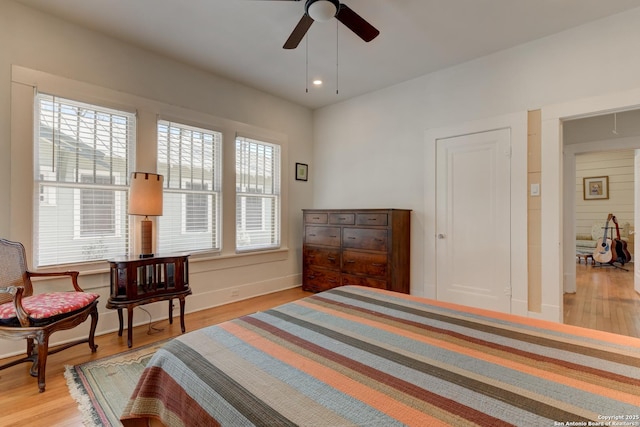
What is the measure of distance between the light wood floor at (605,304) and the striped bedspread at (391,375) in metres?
2.49

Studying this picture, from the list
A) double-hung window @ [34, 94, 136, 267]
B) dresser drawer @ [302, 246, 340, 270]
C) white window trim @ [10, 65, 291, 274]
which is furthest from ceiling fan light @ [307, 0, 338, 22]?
dresser drawer @ [302, 246, 340, 270]

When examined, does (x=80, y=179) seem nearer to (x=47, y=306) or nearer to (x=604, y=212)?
(x=47, y=306)

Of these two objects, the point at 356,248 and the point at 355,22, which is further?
the point at 356,248

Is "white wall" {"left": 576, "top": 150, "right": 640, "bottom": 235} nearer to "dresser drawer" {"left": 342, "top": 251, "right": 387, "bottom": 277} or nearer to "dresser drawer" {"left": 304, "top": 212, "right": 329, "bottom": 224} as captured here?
"dresser drawer" {"left": 342, "top": 251, "right": 387, "bottom": 277}

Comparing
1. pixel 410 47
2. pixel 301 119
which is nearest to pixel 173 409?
pixel 410 47

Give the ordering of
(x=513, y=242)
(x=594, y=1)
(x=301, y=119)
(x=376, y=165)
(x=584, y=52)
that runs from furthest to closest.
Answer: (x=301, y=119) → (x=376, y=165) → (x=513, y=242) → (x=584, y=52) → (x=594, y=1)

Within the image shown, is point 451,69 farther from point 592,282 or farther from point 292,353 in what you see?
point 592,282

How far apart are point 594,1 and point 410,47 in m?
1.46

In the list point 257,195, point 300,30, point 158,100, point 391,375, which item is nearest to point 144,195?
point 158,100

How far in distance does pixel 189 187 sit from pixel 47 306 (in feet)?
5.84

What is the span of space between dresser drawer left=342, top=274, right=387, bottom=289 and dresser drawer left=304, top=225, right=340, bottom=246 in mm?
467

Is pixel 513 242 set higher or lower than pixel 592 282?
higher

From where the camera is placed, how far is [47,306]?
207 cm

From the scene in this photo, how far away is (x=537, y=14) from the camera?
2.58 meters
